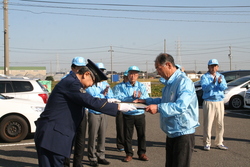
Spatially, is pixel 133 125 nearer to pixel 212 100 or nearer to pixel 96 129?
pixel 96 129

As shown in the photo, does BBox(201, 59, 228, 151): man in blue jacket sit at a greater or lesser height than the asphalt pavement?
greater

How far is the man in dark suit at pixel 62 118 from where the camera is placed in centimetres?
329

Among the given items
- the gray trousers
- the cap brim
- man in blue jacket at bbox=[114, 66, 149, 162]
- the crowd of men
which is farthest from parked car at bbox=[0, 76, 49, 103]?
the cap brim

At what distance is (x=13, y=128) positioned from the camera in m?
8.51

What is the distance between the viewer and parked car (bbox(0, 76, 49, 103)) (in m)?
10.7

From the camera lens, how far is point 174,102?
12.2 feet

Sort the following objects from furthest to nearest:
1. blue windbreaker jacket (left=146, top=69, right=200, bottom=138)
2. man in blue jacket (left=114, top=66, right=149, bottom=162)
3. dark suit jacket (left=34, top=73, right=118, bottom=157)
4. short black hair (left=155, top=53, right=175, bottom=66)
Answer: man in blue jacket (left=114, top=66, right=149, bottom=162)
short black hair (left=155, top=53, right=175, bottom=66)
blue windbreaker jacket (left=146, top=69, right=200, bottom=138)
dark suit jacket (left=34, top=73, right=118, bottom=157)

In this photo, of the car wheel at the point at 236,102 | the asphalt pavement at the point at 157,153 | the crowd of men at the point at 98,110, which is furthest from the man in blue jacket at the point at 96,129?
the car wheel at the point at 236,102

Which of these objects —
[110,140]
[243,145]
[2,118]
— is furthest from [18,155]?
[243,145]

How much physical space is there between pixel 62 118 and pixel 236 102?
44.7 ft

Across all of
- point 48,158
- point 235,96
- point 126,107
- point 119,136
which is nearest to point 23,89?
point 119,136

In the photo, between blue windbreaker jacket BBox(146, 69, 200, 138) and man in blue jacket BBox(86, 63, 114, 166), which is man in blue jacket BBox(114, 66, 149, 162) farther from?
blue windbreaker jacket BBox(146, 69, 200, 138)

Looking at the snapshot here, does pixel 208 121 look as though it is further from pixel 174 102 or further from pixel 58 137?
pixel 58 137

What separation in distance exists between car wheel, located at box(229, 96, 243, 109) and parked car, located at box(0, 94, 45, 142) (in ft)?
33.3
